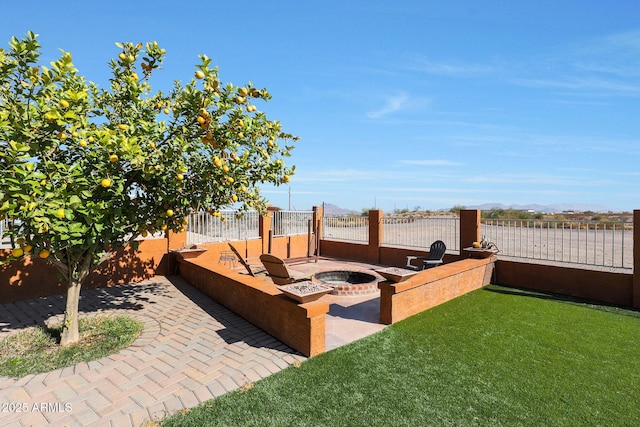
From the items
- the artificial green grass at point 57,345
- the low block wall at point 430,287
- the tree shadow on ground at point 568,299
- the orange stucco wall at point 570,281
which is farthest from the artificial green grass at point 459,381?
the artificial green grass at point 57,345

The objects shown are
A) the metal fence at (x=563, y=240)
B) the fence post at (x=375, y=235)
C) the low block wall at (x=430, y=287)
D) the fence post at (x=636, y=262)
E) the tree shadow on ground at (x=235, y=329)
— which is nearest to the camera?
the tree shadow on ground at (x=235, y=329)

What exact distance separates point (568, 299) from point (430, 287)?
3.34m

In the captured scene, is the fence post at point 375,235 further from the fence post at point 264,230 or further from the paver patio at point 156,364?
the paver patio at point 156,364

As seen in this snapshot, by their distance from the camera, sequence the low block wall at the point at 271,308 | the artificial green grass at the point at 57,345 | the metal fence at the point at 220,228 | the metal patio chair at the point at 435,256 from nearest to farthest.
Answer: the artificial green grass at the point at 57,345, the low block wall at the point at 271,308, the metal patio chair at the point at 435,256, the metal fence at the point at 220,228

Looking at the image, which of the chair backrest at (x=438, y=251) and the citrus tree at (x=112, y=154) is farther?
the chair backrest at (x=438, y=251)

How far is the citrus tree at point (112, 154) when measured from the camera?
3268mm

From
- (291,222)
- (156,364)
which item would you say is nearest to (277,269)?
(156,364)

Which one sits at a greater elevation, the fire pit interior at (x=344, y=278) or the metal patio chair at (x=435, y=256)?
the metal patio chair at (x=435, y=256)

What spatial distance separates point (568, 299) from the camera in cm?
694

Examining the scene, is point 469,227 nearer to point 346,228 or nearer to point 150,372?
point 346,228

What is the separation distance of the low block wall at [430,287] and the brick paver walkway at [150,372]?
76.9 inches

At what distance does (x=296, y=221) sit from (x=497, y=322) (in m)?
8.80

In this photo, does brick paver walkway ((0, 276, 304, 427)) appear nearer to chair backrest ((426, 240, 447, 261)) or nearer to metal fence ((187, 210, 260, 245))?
metal fence ((187, 210, 260, 245))

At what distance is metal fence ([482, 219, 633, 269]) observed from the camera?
291 inches
